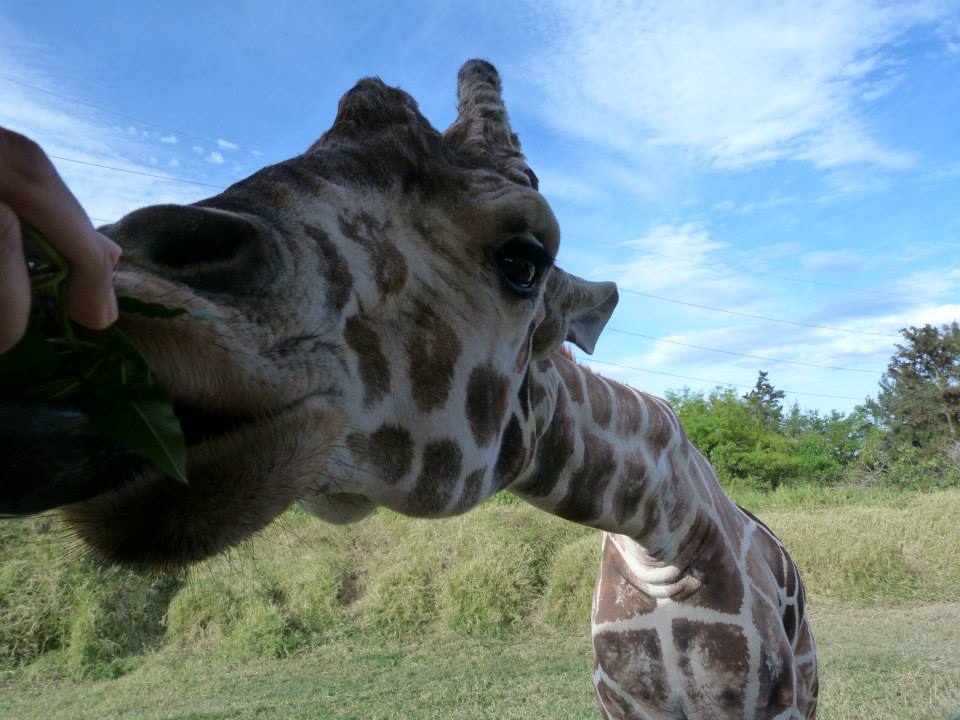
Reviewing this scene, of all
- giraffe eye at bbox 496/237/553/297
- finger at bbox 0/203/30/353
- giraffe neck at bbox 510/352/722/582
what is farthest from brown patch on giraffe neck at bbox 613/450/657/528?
finger at bbox 0/203/30/353

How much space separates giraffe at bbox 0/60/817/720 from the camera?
1.04m

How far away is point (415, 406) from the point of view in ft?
5.12

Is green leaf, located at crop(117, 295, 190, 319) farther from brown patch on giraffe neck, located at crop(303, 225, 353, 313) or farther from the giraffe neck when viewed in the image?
the giraffe neck

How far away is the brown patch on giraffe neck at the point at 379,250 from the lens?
4.83ft

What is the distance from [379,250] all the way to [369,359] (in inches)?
10.3

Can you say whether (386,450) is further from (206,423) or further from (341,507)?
(206,423)

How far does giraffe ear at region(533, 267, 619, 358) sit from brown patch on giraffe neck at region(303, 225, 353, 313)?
931 mm

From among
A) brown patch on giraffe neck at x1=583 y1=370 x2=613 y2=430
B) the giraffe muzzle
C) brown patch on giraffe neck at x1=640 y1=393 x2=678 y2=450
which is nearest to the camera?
the giraffe muzzle

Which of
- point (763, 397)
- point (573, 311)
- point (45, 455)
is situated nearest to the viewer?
point (45, 455)

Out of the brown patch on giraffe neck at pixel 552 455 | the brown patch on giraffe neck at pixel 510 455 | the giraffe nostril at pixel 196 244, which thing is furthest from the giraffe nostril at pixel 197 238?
the brown patch on giraffe neck at pixel 552 455

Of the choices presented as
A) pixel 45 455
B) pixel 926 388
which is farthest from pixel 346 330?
pixel 926 388

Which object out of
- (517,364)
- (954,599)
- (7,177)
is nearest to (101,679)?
(517,364)

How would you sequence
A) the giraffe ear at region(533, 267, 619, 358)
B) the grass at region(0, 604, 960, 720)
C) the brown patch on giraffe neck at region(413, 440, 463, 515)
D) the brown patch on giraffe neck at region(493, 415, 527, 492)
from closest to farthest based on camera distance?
the brown patch on giraffe neck at region(413, 440, 463, 515)
the brown patch on giraffe neck at region(493, 415, 527, 492)
the giraffe ear at region(533, 267, 619, 358)
the grass at region(0, 604, 960, 720)

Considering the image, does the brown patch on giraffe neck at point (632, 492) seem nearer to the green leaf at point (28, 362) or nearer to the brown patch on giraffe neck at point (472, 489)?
the brown patch on giraffe neck at point (472, 489)
